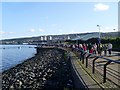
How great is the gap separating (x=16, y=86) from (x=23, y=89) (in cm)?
147

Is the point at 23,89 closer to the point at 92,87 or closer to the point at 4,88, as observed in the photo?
the point at 4,88

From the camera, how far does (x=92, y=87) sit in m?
9.49

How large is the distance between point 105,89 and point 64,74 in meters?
11.9

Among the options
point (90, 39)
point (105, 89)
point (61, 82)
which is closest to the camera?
point (105, 89)

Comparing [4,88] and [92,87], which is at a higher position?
[92,87]

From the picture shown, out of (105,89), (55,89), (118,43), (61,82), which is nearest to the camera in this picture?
(105,89)

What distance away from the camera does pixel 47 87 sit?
17.5 m

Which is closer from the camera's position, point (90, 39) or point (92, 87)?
point (92, 87)

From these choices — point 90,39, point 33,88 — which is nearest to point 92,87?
point 33,88

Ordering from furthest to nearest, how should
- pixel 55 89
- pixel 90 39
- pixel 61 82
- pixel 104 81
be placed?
pixel 90 39, pixel 61 82, pixel 55 89, pixel 104 81

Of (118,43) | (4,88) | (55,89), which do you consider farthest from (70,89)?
(118,43)

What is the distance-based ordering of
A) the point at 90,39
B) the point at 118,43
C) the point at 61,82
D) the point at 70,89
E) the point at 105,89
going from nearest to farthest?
the point at 105,89 → the point at 70,89 → the point at 61,82 → the point at 118,43 → the point at 90,39

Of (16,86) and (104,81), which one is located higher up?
(104,81)

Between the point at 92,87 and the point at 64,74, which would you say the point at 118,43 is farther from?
the point at 92,87
